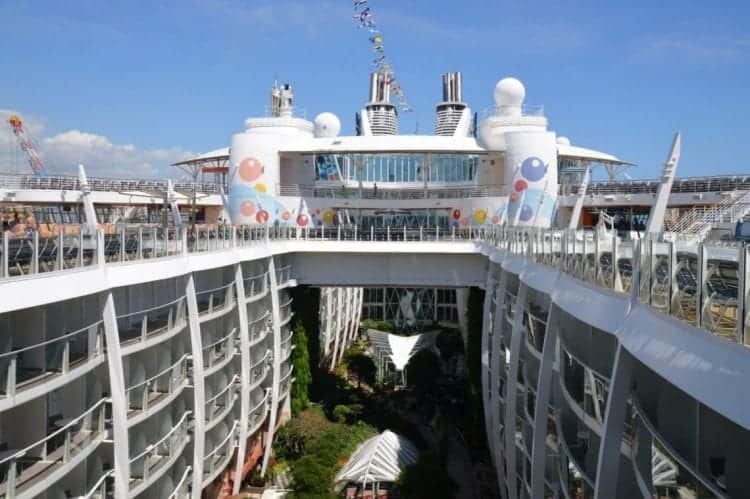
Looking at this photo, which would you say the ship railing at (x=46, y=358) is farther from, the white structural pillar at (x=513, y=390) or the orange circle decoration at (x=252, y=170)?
the orange circle decoration at (x=252, y=170)

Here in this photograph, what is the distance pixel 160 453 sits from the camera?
58.6 ft

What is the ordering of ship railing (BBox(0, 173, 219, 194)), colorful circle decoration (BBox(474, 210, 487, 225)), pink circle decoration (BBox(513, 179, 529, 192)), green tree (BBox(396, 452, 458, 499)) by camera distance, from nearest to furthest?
green tree (BBox(396, 452, 458, 499)) < pink circle decoration (BBox(513, 179, 529, 192)) < colorful circle decoration (BBox(474, 210, 487, 225)) < ship railing (BBox(0, 173, 219, 194))

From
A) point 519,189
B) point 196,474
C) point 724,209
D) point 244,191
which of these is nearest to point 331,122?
point 244,191

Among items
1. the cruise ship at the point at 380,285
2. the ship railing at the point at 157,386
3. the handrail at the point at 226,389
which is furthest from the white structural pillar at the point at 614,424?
the handrail at the point at 226,389

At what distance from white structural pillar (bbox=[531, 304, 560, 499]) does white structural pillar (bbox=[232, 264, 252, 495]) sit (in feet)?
35.8

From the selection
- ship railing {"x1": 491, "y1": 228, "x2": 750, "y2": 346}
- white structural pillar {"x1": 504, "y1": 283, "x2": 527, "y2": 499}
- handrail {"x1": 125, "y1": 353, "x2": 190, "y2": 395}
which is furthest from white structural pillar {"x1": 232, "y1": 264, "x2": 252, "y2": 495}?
ship railing {"x1": 491, "y1": 228, "x2": 750, "y2": 346}

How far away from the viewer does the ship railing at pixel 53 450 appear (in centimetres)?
A: 1119

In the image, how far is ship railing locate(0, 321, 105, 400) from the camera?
11273 mm

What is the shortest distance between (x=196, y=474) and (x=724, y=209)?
80.7ft

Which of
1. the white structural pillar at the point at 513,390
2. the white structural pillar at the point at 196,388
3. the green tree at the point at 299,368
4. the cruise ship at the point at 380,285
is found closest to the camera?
the cruise ship at the point at 380,285

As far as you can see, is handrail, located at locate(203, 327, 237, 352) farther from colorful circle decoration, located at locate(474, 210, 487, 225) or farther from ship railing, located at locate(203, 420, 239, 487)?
colorful circle decoration, located at locate(474, 210, 487, 225)

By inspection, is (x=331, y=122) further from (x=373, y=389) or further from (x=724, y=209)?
(x=724, y=209)

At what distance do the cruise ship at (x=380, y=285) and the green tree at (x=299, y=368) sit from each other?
46 cm

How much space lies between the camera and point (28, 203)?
4556 centimetres
